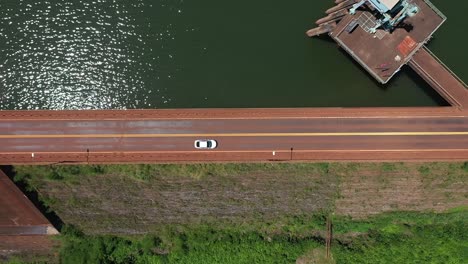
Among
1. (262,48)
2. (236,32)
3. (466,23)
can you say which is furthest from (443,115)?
(236,32)

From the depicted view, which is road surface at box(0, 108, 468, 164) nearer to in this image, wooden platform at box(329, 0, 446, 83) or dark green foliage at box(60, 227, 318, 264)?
wooden platform at box(329, 0, 446, 83)

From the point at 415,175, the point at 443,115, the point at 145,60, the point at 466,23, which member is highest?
the point at 466,23

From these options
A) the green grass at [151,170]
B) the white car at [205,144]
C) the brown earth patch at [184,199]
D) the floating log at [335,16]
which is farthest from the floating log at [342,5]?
the white car at [205,144]

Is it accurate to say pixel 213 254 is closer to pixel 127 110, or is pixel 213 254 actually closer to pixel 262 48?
pixel 127 110

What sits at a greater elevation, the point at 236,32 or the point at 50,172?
the point at 236,32

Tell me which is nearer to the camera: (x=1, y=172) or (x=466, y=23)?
(x=1, y=172)

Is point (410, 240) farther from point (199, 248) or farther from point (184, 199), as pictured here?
point (184, 199)

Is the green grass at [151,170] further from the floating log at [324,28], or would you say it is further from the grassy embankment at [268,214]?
the floating log at [324,28]
